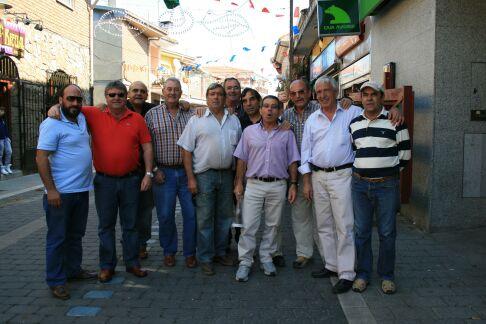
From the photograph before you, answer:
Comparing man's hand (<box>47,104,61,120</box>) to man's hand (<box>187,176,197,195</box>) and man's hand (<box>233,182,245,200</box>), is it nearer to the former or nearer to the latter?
man's hand (<box>187,176,197,195</box>)

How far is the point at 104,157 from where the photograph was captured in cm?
452

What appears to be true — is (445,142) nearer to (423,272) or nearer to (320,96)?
(423,272)

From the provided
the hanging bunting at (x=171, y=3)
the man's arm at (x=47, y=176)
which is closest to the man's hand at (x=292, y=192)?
the man's arm at (x=47, y=176)

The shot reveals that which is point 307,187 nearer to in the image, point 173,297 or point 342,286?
point 342,286

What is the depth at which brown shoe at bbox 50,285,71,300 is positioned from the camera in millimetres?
4160

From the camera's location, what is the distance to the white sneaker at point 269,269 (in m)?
4.81

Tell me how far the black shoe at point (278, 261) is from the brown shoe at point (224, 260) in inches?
17.6

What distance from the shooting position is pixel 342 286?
Answer: 431cm

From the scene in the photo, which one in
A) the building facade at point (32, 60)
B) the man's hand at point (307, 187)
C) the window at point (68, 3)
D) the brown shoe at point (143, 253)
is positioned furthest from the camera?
the window at point (68, 3)

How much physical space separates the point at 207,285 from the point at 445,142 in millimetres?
3577

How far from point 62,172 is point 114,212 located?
2.21 feet

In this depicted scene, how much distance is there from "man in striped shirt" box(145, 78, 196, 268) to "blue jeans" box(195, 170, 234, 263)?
14 centimetres

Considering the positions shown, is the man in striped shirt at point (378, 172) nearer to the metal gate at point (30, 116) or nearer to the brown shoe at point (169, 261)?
the brown shoe at point (169, 261)

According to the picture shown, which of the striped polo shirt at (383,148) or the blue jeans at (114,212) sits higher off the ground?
the striped polo shirt at (383,148)
